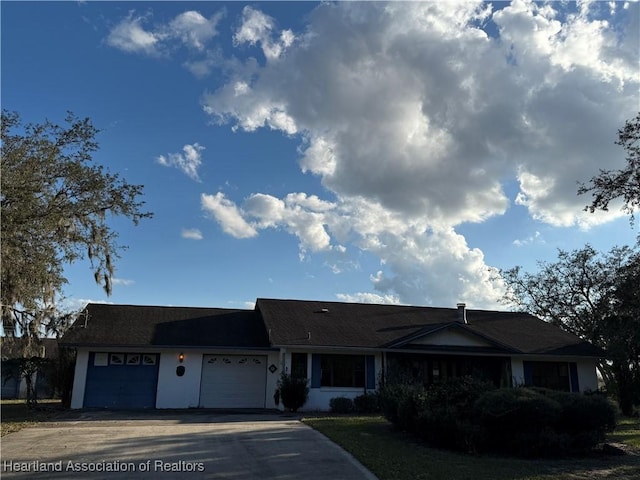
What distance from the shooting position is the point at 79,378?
2002cm

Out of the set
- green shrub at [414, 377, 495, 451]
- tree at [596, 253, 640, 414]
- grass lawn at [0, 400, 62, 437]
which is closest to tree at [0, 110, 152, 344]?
grass lawn at [0, 400, 62, 437]

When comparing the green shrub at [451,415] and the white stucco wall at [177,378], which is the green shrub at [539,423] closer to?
the green shrub at [451,415]

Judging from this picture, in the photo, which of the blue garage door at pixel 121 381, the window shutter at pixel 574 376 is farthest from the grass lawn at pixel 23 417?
the window shutter at pixel 574 376

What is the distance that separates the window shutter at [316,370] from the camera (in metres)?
20.9

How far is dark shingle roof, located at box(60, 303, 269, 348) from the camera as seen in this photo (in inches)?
808

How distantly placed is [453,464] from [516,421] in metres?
2.36

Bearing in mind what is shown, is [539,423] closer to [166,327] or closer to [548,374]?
[548,374]

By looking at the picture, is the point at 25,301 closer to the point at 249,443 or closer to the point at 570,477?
the point at 249,443

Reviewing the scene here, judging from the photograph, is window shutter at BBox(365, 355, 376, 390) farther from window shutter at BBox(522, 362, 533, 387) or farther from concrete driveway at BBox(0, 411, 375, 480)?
window shutter at BBox(522, 362, 533, 387)

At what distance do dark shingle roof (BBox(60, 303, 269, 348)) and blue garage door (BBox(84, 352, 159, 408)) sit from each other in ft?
2.70

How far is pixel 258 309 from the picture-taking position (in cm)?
2567

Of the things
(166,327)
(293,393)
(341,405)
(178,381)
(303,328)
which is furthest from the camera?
(166,327)

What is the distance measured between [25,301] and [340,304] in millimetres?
15166

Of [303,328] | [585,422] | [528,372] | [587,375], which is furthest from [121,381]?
[587,375]
